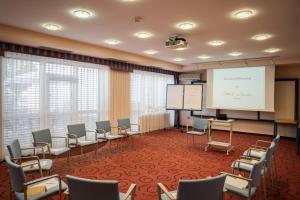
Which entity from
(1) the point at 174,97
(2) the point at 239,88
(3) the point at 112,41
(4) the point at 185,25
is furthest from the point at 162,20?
(2) the point at 239,88

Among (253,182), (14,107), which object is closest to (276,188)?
(253,182)

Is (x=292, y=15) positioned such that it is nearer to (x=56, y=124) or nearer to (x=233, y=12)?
(x=233, y=12)

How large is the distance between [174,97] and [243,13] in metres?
5.24

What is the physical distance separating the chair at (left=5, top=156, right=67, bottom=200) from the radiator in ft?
17.6

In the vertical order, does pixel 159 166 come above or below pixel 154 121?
below

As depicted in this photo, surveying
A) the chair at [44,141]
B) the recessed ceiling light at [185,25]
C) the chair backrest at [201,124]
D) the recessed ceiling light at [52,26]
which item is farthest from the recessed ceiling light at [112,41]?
the chair backrest at [201,124]

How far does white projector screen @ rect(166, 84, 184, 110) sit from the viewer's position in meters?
7.98

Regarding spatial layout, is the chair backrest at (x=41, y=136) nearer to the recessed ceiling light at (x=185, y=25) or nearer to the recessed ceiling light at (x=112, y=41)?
the recessed ceiling light at (x=112, y=41)

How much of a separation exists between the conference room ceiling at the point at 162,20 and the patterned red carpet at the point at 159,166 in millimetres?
2651

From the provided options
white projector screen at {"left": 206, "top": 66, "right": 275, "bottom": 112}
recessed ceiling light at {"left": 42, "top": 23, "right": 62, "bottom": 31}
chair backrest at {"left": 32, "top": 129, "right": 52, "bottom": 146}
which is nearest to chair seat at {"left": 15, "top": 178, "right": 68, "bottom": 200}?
chair backrest at {"left": 32, "top": 129, "right": 52, "bottom": 146}

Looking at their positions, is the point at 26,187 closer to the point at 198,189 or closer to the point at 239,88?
the point at 198,189

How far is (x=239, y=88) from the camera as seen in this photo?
745 cm

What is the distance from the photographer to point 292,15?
123 inches

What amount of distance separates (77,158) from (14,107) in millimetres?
1720
